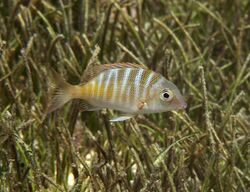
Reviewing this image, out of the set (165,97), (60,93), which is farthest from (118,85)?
(60,93)

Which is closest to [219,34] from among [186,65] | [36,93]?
[186,65]

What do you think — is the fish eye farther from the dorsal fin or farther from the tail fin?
the tail fin

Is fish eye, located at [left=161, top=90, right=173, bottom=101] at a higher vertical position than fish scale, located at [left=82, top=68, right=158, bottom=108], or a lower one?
lower

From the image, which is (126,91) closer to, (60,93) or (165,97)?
(165,97)

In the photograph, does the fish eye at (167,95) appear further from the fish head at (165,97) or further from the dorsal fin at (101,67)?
the dorsal fin at (101,67)

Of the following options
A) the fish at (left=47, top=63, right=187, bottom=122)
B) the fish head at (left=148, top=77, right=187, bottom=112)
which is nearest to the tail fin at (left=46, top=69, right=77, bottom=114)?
the fish at (left=47, top=63, right=187, bottom=122)

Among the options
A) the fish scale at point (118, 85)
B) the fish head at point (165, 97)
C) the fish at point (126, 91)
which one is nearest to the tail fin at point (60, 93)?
the fish at point (126, 91)
